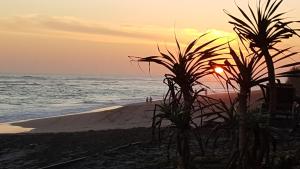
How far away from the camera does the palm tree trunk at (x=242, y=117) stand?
5406 mm

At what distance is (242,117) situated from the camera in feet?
17.8

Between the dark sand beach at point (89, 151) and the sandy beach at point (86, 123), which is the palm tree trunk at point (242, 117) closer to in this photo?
the dark sand beach at point (89, 151)

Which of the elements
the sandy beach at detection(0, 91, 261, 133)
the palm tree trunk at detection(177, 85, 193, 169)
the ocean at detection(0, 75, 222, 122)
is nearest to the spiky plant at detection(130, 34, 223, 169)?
the palm tree trunk at detection(177, 85, 193, 169)

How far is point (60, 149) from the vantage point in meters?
12.4

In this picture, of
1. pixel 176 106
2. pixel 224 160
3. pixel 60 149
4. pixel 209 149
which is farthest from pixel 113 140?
pixel 176 106

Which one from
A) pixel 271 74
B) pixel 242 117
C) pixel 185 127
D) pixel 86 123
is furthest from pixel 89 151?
pixel 86 123

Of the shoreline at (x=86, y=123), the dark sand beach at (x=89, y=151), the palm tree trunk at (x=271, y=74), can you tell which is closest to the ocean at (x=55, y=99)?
the shoreline at (x=86, y=123)

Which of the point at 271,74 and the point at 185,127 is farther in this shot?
the point at 185,127

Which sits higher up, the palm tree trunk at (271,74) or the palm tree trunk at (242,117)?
the palm tree trunk at (271,74)

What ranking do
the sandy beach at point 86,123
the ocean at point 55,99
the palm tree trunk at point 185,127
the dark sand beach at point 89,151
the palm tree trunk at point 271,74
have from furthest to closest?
the ocean at point 55,99 < the sandy beach at point 86,123 < the dark sand beach at point 89,151 < the palm tree trunk at point 185,127 < the palm tree trunk at point 271,74

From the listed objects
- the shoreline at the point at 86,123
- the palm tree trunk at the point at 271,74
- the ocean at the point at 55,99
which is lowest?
the shoreline at the point at 86,123

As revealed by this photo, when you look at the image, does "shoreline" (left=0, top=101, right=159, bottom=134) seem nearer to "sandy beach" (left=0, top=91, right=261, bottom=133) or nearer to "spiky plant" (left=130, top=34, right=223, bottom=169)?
"sandy beach" (left=0, top=91, right=261, bottom=133)

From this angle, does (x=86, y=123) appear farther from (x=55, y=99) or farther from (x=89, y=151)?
(x=55, y=99)

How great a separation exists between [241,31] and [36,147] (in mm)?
8807
